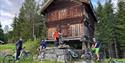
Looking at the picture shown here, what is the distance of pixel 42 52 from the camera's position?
66.5ft

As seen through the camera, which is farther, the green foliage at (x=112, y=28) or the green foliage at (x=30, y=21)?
the green foliage at (x=30, y=21)

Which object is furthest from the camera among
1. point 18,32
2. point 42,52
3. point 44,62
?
point 18,32

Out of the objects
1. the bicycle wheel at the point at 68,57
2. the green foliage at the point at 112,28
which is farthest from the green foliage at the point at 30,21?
the bicycle wheel at the point at 68,57

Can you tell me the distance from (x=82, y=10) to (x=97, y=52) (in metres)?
10.4

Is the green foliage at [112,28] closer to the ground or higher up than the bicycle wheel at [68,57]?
higher up

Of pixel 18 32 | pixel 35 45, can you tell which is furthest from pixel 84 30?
pixel 18 32

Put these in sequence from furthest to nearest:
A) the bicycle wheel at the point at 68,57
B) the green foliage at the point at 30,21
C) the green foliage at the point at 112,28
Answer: the green foliage at the point at 30,21 < the green foliage at the point at 112,28 < the bicycle wheel at the point at 68,57

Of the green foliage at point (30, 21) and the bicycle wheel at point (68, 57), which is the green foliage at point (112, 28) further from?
the bicycle wheel at point (68, 57)

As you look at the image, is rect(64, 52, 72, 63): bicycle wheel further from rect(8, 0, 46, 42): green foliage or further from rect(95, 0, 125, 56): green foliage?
rect(8, 0, 46, 42): green foliage

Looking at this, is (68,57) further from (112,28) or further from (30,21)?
(30,21)

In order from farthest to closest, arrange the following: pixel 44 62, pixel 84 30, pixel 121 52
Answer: pixel 121 52, pixel 84 30, pixel 44 62

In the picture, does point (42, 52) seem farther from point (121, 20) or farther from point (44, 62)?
point (121, 20)

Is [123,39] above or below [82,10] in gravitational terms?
below

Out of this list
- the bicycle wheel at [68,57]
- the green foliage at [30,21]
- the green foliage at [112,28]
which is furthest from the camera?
the green foliage at [30,21]
